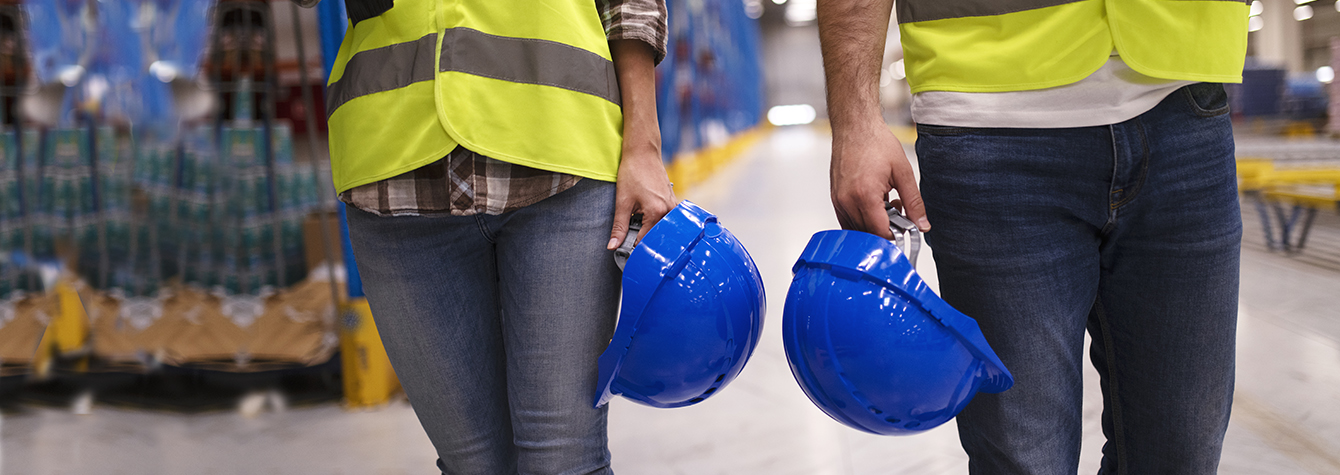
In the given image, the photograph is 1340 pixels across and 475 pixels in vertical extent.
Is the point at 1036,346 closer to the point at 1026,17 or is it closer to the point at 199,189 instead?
the point at 1026,17

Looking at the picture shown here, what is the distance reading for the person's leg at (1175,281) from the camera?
75 cm

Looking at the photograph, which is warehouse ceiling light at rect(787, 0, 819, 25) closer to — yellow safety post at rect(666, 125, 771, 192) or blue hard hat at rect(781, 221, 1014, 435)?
Answer: yellow safety post at rect(666, 125, 771, 192)

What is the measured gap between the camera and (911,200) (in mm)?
762

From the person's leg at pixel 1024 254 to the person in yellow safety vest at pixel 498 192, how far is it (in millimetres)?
334

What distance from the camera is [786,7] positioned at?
102 feet

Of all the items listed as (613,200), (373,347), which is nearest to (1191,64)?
(613,200)

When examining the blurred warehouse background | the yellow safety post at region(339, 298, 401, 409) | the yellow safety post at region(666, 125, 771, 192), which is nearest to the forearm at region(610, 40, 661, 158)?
the blurred warehouse background

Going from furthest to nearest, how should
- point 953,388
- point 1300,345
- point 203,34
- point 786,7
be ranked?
point 786,7 → point 1300,345 → point 203,34 → point 953,388

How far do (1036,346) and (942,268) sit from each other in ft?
0.44

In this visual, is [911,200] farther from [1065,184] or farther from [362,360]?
[362,360]

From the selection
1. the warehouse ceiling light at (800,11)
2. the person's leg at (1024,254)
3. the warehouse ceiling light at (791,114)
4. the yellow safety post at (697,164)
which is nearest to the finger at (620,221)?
the person's leg at (1024,254)

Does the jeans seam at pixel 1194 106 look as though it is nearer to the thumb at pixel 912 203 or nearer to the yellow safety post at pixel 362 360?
the thumb at pixel 912 203

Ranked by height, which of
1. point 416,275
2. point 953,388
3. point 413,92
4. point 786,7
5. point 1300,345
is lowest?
point 1300,345

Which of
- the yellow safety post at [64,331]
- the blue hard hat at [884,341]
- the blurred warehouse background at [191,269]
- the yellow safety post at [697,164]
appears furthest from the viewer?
the yellow safety post at [697,164]
